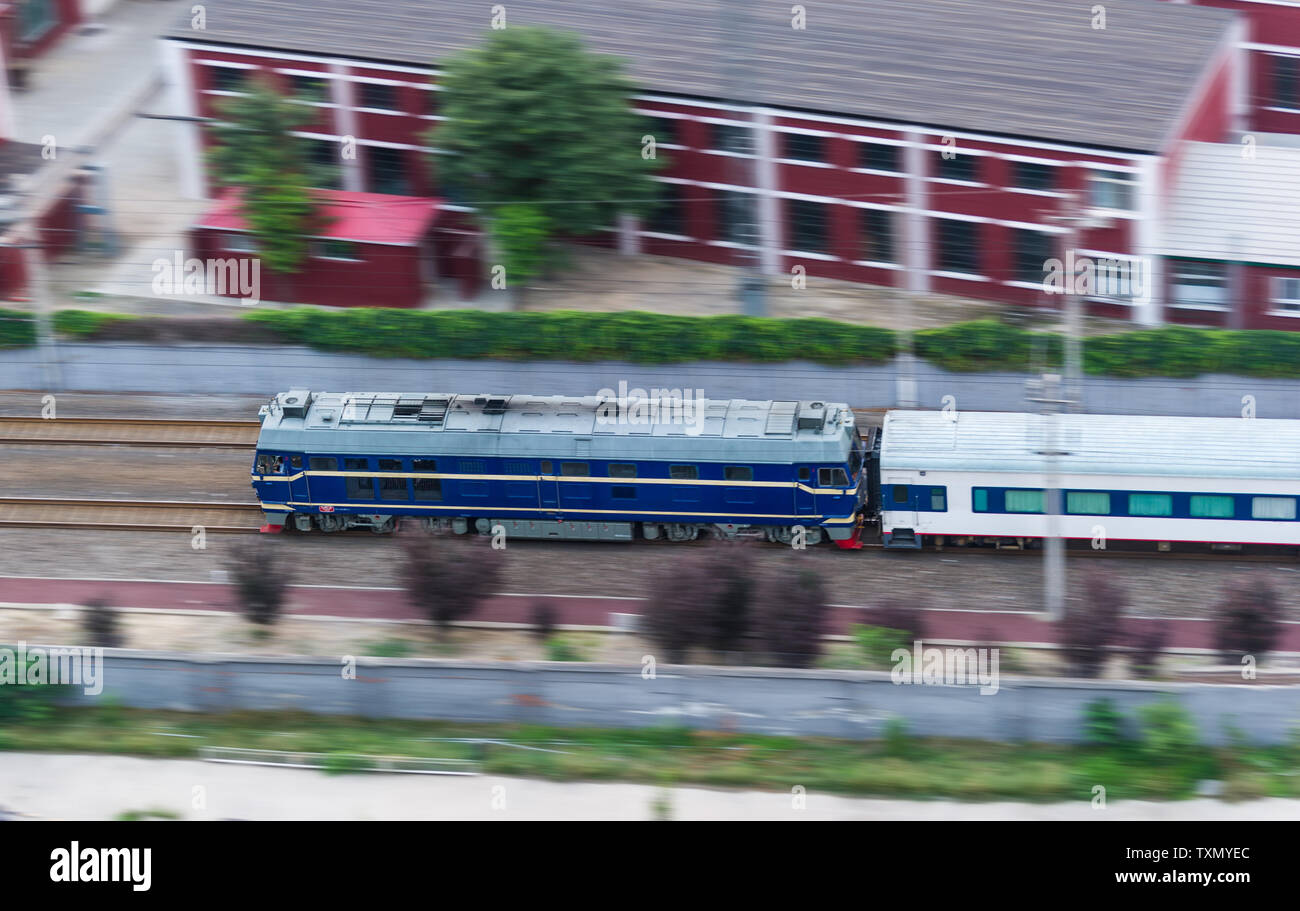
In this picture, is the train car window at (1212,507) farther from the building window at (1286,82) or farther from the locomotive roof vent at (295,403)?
the building window at (1286,82)

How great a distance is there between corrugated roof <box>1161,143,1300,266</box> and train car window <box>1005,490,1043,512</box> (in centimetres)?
1247

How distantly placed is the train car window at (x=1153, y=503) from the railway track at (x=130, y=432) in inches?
947

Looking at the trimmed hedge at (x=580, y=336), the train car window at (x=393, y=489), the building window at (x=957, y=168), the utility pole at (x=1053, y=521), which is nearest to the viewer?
the utility pole at (x=1053, y=521)

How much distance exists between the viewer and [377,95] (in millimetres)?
57656

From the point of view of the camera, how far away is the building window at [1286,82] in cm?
5975

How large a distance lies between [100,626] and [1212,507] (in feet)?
87.2

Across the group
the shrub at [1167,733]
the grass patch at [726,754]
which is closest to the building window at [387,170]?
the grass patch at [726,754]

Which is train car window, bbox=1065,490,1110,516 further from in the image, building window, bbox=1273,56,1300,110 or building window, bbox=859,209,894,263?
building window, bbox=1273,56,1300,110

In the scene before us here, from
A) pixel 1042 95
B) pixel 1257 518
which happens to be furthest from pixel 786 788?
pixel 1042 95

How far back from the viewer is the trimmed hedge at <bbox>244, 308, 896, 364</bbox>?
5050cm

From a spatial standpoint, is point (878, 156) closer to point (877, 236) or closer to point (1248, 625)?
point (877, 236)

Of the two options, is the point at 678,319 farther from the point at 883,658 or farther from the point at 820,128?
the point at 883,658

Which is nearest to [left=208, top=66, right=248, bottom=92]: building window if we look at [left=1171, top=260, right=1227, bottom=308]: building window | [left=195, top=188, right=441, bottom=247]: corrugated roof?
[left=195, top=188, right=441, bottom=247]: corrugated roof

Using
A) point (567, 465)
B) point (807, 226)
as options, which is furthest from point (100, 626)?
point (807, 226)
